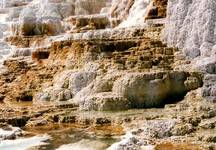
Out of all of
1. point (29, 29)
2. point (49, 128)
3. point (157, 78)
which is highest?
point (29, 29)

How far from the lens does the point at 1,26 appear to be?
30.9 metres

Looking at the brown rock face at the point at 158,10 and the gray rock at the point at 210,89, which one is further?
the brown rock face at the point at 158,10

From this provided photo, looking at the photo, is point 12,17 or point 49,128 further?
point 12,17

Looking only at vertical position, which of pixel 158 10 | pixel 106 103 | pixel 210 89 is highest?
pixel 158 10

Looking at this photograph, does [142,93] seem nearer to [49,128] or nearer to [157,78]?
[157,78]

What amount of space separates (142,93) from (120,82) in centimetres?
68

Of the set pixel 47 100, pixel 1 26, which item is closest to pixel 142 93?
pixel 47 100

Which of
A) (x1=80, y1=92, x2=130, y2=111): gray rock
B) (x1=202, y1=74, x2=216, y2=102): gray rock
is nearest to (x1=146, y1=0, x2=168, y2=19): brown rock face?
(x1=202, y1=74, x2=216, y2=102): gray rock

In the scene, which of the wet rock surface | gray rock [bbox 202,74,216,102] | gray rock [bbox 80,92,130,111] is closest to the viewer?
the wet rock surface

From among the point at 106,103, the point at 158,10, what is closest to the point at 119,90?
the point at 106,103

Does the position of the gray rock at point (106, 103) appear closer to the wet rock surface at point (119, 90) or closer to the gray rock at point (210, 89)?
the wet rock surface at point (119, 90)

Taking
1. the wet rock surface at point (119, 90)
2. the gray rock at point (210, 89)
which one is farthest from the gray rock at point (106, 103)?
the gray rock at point (210, 89)

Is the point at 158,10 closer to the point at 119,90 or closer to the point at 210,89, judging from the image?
the point at 119,90

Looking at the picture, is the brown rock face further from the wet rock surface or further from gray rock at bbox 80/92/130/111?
gray rock at bbox 80/92/130/111
